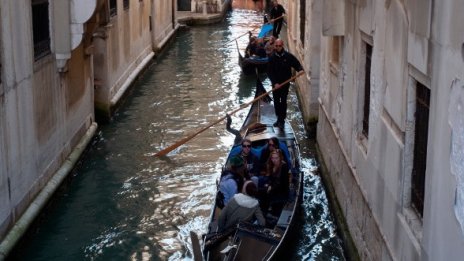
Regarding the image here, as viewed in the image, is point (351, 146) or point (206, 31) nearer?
point (351, 146)

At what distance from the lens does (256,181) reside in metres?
7.36

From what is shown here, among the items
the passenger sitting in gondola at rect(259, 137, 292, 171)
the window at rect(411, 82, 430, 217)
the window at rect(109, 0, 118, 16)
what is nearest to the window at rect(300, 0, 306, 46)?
the window at rect(109, 0, 118, 16)

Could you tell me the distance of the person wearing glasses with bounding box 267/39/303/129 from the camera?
10305 millimetres

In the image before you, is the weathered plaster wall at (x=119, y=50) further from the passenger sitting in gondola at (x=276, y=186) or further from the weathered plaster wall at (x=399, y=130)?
the passenger sitting in gondola at (x=276, y=186)

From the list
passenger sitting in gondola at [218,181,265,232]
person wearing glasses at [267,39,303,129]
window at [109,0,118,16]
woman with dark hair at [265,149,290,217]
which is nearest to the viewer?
passenger sitting in gondola at [218,181,265,232]

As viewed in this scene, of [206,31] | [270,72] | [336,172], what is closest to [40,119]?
[336,172]

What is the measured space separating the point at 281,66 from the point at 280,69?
0.04 m

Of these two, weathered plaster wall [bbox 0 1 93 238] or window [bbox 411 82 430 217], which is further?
weathered plaster wall [bbox 0 1 93 238]

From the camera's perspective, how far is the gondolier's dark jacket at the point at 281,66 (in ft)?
34.4

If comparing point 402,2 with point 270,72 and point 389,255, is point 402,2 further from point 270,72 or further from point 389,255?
point 270,72

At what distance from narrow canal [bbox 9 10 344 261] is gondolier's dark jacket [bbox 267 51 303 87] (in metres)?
1.03

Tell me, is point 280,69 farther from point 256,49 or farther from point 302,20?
point 256,49

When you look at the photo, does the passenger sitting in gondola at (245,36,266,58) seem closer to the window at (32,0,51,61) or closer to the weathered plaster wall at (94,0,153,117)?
the weathered plaster wall at (94,0,153,117)

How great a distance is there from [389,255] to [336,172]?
2977 millimetres
